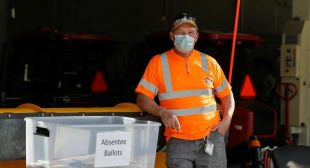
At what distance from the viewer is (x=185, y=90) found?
474 centimetres

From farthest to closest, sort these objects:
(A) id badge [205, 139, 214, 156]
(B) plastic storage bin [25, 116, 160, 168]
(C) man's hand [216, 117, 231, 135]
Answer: (C) man's hand [216, 117, 231, 135] < (A) id badge [205, 139, 214, 156] < (B) plastic storage bin [25, 116, 160, 168]

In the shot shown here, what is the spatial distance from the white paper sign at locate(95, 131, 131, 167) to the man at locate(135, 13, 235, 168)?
0.67 meters

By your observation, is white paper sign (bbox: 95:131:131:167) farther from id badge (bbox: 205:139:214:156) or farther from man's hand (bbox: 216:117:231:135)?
man's hand (bbox: 216:117:231:135)

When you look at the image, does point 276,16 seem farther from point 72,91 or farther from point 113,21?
point 72,91

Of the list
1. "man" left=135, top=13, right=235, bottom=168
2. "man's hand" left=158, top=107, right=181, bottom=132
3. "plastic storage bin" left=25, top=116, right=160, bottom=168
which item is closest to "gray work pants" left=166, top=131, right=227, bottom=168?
"man" left=135, top=13, right=235, bottom=168

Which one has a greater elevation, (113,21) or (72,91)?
(113,21)

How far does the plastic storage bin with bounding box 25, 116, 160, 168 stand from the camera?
3.91 meters

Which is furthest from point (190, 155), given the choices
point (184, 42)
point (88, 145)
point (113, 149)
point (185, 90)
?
A: point (88, 145)

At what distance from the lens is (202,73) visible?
4.80 m

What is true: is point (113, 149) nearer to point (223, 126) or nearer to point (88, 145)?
point (88, 145)

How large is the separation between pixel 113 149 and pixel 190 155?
899mm

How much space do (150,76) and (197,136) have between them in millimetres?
517

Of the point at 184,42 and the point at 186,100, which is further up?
the point at 184,42

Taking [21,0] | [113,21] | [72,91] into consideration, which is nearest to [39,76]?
[72,91]
